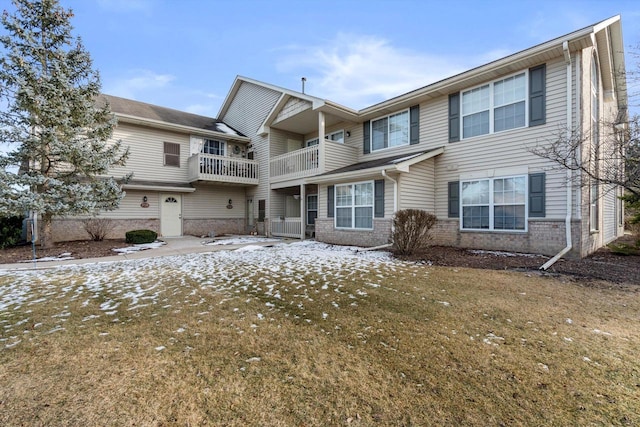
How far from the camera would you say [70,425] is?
6.46ft

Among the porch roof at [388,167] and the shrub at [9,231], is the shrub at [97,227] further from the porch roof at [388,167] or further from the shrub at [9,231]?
the porch roof at [388,167]

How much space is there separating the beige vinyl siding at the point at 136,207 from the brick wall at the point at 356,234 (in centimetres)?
829

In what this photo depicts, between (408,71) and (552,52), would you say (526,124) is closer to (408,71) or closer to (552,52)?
(552,52)

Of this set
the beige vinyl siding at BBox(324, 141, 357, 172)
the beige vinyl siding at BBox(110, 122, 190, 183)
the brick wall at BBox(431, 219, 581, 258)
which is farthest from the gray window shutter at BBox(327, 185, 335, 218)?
the beige vinyl siding at BBox(110, 122, 190, 183)

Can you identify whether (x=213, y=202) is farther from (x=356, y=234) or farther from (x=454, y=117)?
(x=454, y=117)

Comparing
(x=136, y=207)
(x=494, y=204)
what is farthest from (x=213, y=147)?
(x=494, y=204)

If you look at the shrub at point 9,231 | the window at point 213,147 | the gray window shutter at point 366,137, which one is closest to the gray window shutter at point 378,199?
the gray window shutter at point 366,137

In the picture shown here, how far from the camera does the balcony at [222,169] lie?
15016mm

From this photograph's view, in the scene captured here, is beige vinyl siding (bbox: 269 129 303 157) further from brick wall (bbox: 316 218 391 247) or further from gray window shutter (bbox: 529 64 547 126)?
gray window shutter (bbox: 529 64 547 126)

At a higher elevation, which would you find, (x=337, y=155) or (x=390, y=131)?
(x=390, y=131)

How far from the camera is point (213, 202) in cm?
1705

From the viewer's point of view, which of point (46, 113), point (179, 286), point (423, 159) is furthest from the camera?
point (423, 159)

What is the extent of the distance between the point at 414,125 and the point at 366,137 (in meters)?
2.44

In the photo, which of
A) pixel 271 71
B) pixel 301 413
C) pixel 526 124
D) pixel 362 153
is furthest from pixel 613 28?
pixel 271 71
